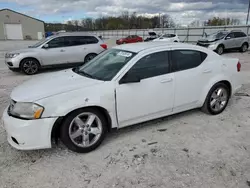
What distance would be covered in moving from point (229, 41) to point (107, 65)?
48.5 feet

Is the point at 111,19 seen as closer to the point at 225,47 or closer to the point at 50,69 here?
the point at 225,47

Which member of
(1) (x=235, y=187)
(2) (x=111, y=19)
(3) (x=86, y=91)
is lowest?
(1) (x=235, y=187)

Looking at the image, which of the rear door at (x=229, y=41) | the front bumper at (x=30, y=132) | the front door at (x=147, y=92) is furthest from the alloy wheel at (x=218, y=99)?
the rear door at (x=229, y=41)

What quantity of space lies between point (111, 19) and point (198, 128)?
7480cm

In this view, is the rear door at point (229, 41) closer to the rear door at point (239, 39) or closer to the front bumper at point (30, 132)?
the rear door at point (239, 39)

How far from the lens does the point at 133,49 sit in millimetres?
3580

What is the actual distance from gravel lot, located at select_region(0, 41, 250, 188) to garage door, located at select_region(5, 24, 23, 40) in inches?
2071

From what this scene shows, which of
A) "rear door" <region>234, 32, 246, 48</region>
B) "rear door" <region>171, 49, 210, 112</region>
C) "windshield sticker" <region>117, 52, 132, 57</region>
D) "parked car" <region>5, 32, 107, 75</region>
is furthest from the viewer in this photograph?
"rear door" <region>234, 32, 246, 48</region>

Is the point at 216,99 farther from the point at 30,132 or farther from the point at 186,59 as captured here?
the point at 30,132

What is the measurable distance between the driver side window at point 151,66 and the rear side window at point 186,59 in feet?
0.61

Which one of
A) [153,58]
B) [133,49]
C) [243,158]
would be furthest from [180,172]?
[133,49]

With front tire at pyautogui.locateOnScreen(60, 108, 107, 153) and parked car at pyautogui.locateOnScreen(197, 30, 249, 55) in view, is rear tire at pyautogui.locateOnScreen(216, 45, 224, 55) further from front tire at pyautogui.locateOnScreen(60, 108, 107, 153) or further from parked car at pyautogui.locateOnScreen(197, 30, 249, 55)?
front tire at pyautogui.locateOnScreen(60, 108, 107, 153)

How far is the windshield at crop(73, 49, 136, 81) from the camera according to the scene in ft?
10.8

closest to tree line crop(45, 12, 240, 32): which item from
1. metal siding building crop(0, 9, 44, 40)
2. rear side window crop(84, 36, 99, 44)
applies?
metal siding building crop(0, 9, 44, 40)
